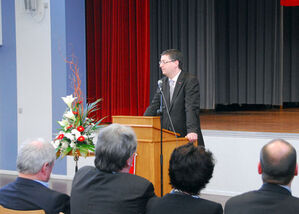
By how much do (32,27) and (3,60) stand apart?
2.39 ft

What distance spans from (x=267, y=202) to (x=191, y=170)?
34 cm

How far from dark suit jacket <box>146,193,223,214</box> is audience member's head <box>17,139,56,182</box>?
561 mm

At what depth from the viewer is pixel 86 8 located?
7320 mm

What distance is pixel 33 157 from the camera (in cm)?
219

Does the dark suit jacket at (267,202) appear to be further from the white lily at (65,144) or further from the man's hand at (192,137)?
the white lily at (65,144)

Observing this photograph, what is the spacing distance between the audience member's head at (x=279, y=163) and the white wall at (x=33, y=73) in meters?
5.20

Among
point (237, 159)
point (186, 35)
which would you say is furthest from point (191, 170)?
point (186, 35)

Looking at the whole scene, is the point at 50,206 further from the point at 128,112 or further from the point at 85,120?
the point at 128,112

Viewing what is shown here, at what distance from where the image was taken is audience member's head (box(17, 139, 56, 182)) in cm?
218

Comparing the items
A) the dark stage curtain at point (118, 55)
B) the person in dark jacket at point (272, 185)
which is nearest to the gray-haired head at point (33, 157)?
the person in dark jacket at point (272, 185)

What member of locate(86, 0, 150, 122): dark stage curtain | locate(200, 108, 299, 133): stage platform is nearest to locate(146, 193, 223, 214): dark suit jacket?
locate(200, 108, 299, 133): stage platform

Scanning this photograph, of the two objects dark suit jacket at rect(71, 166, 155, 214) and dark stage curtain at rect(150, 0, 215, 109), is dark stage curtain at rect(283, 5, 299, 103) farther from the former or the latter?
dark suit jacket at rect(71, 166, 155, 214)

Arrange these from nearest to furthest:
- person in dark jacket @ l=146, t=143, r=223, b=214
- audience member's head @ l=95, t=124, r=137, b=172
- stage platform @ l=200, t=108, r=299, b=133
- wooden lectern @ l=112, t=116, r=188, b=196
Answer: person in dark jacket @ l=146, t=143, r=223, b=214 < audience member's head @ l=95, t=124, r=137, b=172 < wooden lectern @ l=112, t=116, r=188, b=196 < stage platform @ l=200, t=108, r=299, b=133

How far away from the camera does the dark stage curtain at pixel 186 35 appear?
8.24 m
